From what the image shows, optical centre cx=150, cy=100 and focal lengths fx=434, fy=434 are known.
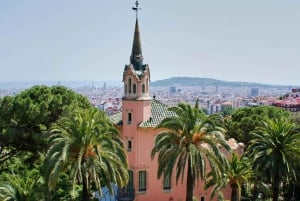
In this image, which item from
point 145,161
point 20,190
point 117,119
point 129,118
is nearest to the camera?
point 20,190

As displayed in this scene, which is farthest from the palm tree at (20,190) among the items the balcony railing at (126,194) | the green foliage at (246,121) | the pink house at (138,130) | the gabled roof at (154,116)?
the green foliage at (246,121)

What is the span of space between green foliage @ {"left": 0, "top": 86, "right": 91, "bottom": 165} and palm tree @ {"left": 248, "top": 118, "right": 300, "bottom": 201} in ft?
54.3

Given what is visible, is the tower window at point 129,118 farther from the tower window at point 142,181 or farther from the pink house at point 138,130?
the tower window at point 142,181

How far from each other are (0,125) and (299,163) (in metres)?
26.4

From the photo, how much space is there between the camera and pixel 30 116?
39.4 m

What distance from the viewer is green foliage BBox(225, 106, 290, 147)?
52.9 meters

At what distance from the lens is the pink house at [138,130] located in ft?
123

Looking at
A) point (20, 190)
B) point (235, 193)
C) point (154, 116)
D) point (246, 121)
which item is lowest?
point (235, 193)

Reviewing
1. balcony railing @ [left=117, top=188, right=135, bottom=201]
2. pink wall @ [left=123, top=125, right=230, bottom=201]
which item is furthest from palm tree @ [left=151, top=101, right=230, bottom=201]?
balcony railing @ [left=117, top=188, right=135, bottom=201]

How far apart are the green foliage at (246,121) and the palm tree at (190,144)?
74.0 ft

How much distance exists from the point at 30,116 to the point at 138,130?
33.1 ft

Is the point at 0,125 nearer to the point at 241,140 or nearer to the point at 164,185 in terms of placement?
the point at 164,185

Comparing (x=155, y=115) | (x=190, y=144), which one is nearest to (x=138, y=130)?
(x=155, y=115)

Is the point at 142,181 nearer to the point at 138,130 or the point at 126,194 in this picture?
the point at 126,194
